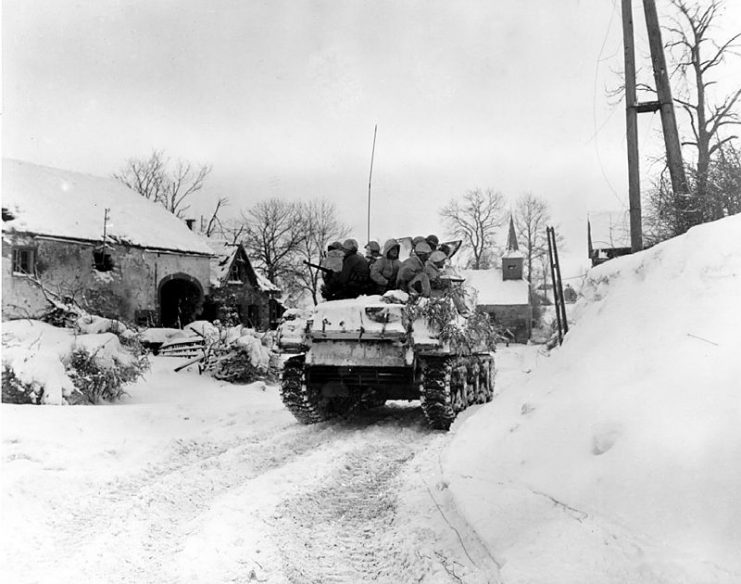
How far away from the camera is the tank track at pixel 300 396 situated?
Answer: 7.93 metres

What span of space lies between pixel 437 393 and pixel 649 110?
18.7ft

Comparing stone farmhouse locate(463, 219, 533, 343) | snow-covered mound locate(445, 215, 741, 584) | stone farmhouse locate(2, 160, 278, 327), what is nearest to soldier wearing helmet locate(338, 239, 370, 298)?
snow-covered mound locate(445, 215, 741, 584)

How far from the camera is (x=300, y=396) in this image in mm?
7930

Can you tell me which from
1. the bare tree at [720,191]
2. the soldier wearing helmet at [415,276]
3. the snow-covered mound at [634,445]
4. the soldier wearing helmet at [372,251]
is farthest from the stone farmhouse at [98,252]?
the snow-covered mound at [634,445]

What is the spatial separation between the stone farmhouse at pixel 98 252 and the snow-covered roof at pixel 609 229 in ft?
59.9

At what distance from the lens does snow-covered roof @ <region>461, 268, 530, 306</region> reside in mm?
43312

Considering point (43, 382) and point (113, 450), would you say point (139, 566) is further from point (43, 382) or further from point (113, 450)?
point (43, 382)

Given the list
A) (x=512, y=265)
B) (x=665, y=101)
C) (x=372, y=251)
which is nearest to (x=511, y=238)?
(x=512, y=265)

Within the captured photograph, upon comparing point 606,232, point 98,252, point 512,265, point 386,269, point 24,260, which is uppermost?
point 606,232

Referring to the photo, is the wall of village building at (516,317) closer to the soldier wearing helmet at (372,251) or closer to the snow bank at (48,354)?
the soldier wearing helmet at (372,251)

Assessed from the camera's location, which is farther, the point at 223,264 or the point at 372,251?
the point at 223,264

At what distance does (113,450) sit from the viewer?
603 cm

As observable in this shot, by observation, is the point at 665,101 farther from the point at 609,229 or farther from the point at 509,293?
the point at 509,293

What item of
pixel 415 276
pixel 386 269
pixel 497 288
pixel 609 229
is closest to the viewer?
pixel 415 276
